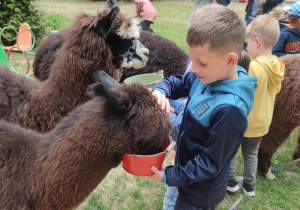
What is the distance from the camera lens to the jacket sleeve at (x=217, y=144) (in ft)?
4.74

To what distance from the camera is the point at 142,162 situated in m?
1.54

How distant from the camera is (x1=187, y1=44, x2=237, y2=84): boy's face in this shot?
1.49 meters

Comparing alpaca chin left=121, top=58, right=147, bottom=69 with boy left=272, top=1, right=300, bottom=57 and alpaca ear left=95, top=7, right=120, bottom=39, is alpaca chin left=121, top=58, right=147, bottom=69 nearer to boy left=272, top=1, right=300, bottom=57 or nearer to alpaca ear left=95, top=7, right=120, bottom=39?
alpaca ear left=95, top=7, right=120, bottom=39

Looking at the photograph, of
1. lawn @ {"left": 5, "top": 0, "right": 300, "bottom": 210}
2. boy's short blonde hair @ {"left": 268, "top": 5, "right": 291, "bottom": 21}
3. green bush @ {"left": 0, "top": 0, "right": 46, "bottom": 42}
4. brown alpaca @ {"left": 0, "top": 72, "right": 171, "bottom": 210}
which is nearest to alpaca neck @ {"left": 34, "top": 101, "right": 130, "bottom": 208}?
brown alpaca @ {"left": 0, "top": 72, "right": 171, "bottom": 210}

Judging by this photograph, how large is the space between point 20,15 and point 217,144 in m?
7.79

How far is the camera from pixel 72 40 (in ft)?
8.36

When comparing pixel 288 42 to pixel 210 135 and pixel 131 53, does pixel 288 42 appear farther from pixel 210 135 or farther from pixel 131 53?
pixel 210 135

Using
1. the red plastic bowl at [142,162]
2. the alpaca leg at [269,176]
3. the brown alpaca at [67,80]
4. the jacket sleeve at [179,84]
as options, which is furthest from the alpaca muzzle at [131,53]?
the alpaca leg at [269,176]

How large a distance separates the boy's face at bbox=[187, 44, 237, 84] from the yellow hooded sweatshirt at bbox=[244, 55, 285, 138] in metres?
1.22

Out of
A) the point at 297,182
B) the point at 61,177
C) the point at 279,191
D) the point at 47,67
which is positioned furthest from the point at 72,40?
the point at 297,182

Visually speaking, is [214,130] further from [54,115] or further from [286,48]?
[286,48]

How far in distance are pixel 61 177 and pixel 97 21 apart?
147cm

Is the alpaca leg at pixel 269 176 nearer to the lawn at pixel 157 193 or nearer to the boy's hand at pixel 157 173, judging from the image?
the lawn at pixel 157 193

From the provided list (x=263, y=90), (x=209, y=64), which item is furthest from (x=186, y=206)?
(x=263, y=90)
